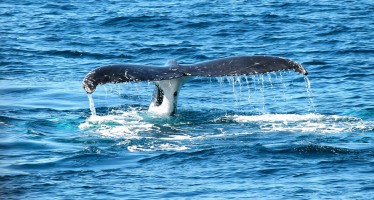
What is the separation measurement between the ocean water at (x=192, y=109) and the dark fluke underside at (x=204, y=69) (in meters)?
0.25

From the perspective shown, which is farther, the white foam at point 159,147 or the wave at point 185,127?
the wave at point 185,127

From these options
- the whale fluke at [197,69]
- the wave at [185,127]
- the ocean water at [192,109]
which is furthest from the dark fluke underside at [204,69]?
the wave at [185,127]

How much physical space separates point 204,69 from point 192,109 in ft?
10.3

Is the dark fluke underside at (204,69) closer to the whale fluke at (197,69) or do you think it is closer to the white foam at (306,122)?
the whale fluke at (197,69)

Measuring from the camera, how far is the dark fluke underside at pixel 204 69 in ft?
43.7

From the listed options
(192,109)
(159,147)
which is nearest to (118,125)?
(159,147)

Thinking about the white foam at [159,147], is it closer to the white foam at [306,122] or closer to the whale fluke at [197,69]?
the whale fluke at [197,69]

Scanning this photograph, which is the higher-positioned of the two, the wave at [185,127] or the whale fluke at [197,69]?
the whale fluke at [197,69]

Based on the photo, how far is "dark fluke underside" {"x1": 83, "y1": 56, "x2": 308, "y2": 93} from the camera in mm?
13305

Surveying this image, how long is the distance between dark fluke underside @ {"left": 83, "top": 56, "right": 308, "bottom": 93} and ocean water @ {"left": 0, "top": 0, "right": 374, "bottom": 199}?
252mm

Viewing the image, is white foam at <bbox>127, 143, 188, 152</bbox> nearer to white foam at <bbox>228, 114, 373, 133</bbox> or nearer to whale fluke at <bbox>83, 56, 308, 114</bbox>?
whale fluke at <bbox>83, 56, 308, 114</bbox>

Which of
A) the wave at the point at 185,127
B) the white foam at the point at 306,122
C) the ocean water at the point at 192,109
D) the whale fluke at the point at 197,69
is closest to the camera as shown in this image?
the ocean water at the point at 192,109

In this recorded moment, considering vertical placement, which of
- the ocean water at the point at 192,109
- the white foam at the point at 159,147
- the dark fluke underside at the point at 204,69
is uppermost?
the dark fluke underside at the point at 204,69

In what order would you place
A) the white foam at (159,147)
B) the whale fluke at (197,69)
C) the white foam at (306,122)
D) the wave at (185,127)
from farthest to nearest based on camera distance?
the white foam at (306,122)
the wave at (185,127)
the whale fluke at (197,69)
the white foam at (159,147)
